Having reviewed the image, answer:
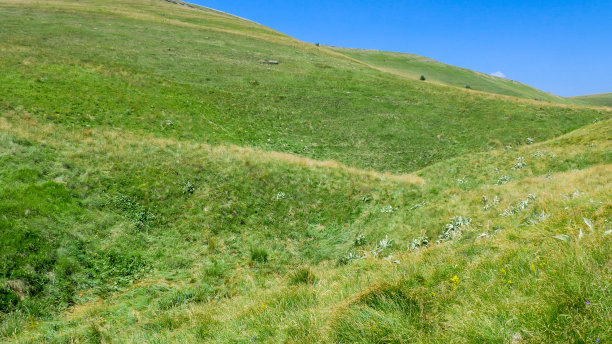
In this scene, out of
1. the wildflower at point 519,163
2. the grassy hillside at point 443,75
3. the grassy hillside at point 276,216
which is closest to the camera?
the grassy hillside at point 276,216

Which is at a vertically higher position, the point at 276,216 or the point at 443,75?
the point at 443,75

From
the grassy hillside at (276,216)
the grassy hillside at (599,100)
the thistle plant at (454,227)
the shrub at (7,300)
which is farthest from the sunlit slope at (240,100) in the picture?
the grassy hillside at (599,100)

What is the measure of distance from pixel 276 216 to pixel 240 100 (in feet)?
86.9

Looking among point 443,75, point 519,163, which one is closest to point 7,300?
point 519,163

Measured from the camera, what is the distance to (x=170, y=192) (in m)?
16.6

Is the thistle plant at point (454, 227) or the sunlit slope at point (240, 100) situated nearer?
the thistle plant at point (454, 227)

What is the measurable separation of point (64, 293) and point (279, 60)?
55.8 meters

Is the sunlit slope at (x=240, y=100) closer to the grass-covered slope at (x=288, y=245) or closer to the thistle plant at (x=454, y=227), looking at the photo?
the grass-covered slope at (x=288, y=245)

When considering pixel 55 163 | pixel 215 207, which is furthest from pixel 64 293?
pixel 55 163

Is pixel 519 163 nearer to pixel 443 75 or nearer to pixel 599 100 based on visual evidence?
pixel 443 75

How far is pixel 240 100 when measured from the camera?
3916 centimetres

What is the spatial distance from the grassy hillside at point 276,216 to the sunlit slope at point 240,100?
0.34 metres

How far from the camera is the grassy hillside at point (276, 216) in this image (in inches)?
184

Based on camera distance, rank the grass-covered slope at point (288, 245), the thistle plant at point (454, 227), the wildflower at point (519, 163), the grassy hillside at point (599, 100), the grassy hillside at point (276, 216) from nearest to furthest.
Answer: the grass-covered slope at point (288, 245) < the grassy hillside at point (276, 216) < the thistle plant at point (454, 227) < the wildflower at point (519, 163) < the grassy hillside at point (599, 100)
